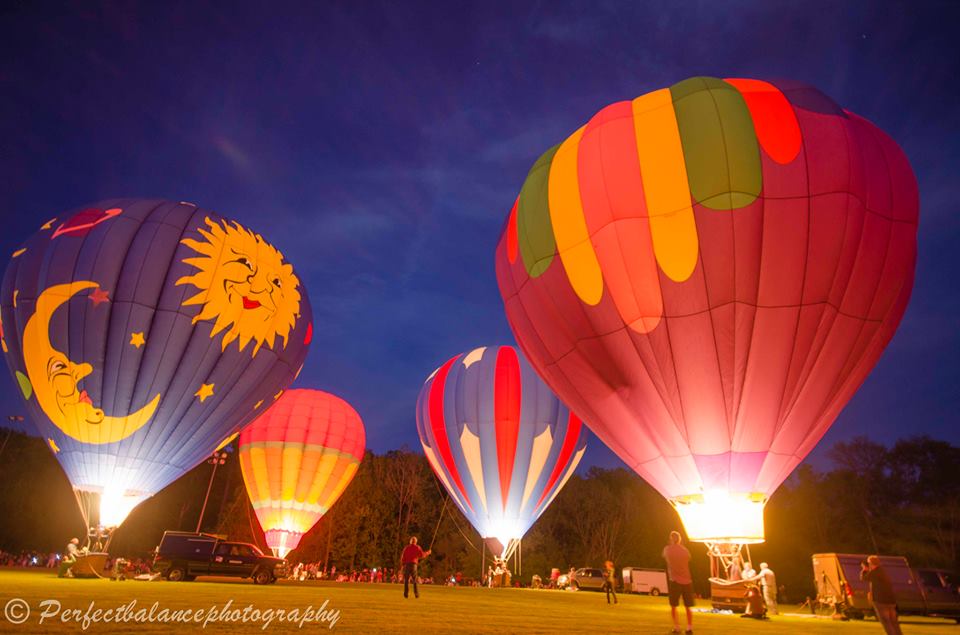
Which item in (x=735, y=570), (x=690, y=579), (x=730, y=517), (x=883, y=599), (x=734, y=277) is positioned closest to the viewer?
(x=883, y=599)

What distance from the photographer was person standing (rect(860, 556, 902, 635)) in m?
6.08

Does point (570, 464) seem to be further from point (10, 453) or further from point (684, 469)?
point (10, 453)

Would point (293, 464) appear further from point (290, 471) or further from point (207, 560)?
point (207, 560)

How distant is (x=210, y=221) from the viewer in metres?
14.5

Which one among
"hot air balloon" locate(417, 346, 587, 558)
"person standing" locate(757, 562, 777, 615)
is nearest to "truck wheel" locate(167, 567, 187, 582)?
"hot air balloon" locate(417, 346, 587, 558)

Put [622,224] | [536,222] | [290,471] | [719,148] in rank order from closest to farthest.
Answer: [719,148] < [622,224] < [536,222] < [290,471]

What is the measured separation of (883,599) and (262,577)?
1425 cm

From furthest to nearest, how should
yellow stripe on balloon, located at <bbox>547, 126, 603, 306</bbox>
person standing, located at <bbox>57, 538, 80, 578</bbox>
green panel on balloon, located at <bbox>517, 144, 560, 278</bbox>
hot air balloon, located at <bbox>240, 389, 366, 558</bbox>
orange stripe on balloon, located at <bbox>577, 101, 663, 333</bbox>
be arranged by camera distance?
hot air balloon, located at <bbox>240, 389, 366, 558</bbox> → person standing, located at <bbox>57, 538, 80, 578</bbox> → green panel on balloon, located at <bbox>517, 144, 560, 278</bbox> → yellow stripe on balloon, located at <bbox>547, 126, 603, 306</bbox> → orange stripe on balloon, located at <bbox>577, 101, 663, 333</bbox>

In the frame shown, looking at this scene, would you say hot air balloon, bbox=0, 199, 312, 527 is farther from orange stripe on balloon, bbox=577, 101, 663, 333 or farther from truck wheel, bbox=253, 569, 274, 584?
orange stripe on balloon, bbox=577, 101, 663, 333

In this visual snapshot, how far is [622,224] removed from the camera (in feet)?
32.1

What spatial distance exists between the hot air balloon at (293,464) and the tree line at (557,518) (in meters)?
12.0

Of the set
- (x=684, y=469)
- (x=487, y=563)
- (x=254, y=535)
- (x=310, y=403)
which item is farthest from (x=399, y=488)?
(x=684, y=469)

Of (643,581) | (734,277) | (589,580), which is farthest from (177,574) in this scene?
(643,581)

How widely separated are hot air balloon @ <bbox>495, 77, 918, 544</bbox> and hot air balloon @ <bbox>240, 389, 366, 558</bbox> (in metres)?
15.1
